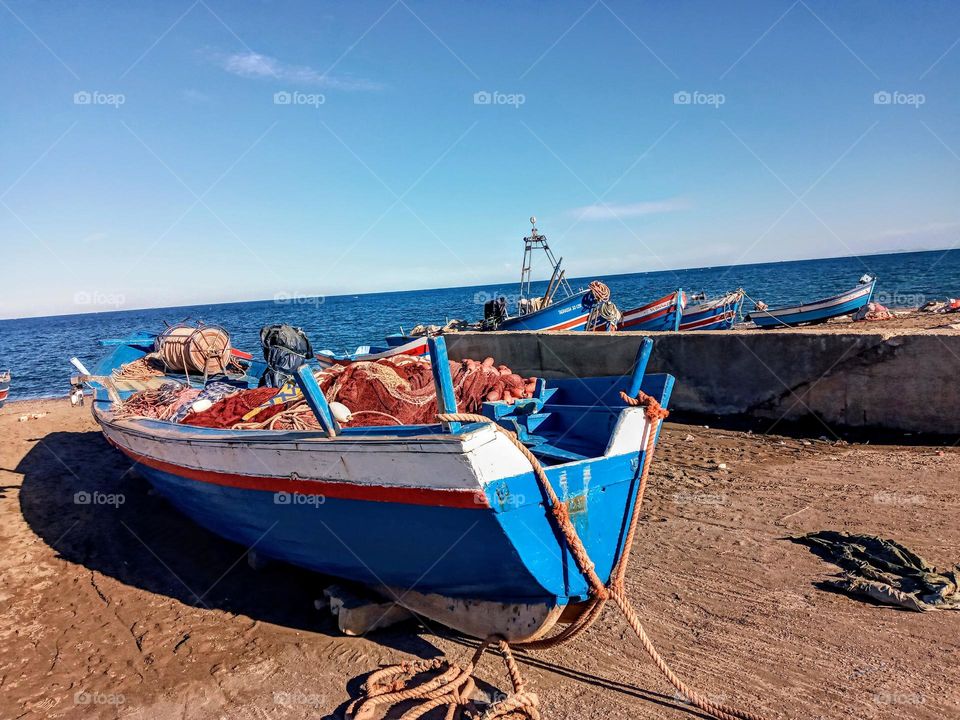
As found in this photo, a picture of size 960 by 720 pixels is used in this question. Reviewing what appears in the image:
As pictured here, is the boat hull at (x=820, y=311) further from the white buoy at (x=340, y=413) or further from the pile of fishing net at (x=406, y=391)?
the white buoy at (x=340, y=413)

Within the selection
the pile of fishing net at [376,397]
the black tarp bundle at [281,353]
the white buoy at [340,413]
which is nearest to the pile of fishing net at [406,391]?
the pile of fishing net at [376,397]

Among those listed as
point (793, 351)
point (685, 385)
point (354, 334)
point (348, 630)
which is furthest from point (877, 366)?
point (354, 334)

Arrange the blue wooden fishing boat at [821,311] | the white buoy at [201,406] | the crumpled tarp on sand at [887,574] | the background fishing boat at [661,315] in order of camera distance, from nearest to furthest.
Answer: the crumpled tarp on sand at [887,574]
the white buoy at [201,406]
the background fishing boat at [661,315]
the blue wooden fishing boat at [821,311]

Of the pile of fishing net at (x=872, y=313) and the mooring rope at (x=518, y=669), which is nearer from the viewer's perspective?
the mooring rope at (x=518, y=669)

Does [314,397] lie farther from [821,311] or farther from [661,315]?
[821,311]

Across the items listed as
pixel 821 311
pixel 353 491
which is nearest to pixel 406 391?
pixel 353 491

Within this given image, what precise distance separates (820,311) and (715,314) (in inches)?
160

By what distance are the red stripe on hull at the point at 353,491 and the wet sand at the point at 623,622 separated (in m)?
1.08

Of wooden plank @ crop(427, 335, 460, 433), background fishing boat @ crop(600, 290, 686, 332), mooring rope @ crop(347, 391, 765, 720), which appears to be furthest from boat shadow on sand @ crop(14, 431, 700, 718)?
background fishing boat @ crop(600, 290, 686, 332)

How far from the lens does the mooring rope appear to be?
3064 millimetres

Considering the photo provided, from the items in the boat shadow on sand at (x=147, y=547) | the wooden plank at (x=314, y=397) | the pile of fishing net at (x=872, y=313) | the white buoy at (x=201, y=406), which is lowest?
the boat shadow on sand at (x=147, y=547)

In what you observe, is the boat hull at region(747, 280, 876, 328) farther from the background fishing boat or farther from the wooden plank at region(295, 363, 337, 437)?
the wooden plank at region(295, 363, 337, 437)

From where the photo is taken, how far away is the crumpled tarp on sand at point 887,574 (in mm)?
3691

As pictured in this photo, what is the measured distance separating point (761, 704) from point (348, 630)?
2.56m
